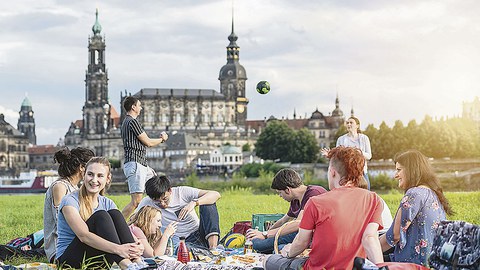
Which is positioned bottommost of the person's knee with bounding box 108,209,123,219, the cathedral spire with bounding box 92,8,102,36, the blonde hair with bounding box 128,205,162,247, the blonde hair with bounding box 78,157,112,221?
the blonde hair with bounding box 128,205,162,247

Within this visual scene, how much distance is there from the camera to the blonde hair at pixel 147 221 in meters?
5.40

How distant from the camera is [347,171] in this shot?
3822 mm

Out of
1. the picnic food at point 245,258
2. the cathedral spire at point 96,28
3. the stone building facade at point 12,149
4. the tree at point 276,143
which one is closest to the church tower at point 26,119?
the stone building facade at point 12,149

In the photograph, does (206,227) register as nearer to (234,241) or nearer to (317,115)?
(234,241)

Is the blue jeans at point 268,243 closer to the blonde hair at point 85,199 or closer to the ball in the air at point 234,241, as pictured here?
the ball in the air at point 234,241

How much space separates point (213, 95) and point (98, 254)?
85.7m

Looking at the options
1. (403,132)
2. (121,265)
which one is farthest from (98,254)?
(403,132)

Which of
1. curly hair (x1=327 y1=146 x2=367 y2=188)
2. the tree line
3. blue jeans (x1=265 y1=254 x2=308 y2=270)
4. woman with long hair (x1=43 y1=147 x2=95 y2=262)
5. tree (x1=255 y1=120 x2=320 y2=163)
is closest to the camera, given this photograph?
curly hair (x1=327 y1=146 x2=367 y2=188)

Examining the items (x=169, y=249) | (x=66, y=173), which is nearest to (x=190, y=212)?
(x=169, y=249)

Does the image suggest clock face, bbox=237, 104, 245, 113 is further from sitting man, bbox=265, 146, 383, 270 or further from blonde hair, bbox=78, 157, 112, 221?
sitting man, bbox=265, 146, 383, 270

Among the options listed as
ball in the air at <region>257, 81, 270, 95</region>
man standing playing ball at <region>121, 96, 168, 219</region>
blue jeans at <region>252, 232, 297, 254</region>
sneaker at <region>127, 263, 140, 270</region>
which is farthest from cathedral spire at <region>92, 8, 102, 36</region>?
sneaker at <region>127, 263, 140, 270</region>

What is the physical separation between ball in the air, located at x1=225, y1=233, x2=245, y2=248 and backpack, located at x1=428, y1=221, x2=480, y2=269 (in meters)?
2.82

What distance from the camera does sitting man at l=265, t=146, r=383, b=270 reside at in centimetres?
381

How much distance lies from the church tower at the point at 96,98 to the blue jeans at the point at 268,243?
83.9 metres
